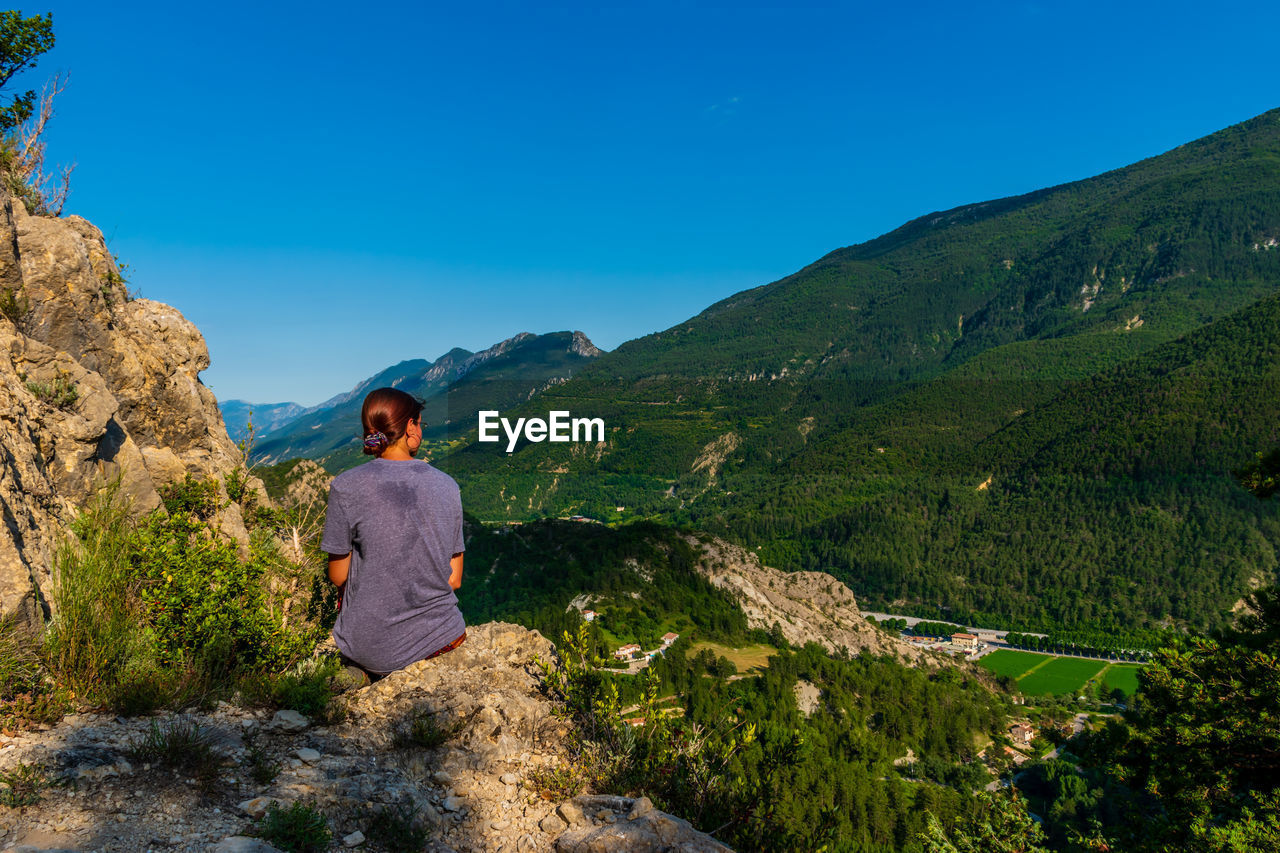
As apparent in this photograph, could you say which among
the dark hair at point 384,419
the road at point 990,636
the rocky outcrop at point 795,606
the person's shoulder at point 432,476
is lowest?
the road at point 990,636

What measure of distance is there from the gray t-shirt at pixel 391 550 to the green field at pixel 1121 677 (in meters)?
99.1

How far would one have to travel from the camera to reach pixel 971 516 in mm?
147375

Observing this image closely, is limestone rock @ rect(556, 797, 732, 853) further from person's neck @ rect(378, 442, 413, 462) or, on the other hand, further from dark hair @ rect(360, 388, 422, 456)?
dark hair @ rect(360, 388, 422, 456)

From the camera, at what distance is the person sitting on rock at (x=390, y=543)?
426 cm

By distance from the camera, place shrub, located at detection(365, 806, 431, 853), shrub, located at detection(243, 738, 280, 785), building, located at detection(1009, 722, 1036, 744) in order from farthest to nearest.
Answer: building, located at detection(1009, 722, 1036, 744) < shrub, located at detection(243, 738, 280, 785) < shrub, located at detection(365, 806, 431, 853)

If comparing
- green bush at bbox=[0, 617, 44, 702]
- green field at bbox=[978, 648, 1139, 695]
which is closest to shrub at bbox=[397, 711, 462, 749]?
green bush at bbox=[0, 617, 44, 702]

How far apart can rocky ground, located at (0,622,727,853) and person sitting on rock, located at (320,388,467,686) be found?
1.41 ft

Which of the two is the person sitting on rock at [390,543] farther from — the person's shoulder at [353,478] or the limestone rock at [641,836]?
the limestone rock at [641,836]

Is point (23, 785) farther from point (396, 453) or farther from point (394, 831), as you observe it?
point (396, 453)

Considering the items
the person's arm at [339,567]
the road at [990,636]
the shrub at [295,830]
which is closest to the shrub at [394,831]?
the shrub at [295,830]

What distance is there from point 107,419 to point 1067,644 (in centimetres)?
12545

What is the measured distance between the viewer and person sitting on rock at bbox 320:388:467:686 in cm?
426

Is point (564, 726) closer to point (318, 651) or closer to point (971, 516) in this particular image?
point (318, 651)

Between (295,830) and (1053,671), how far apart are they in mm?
109434
